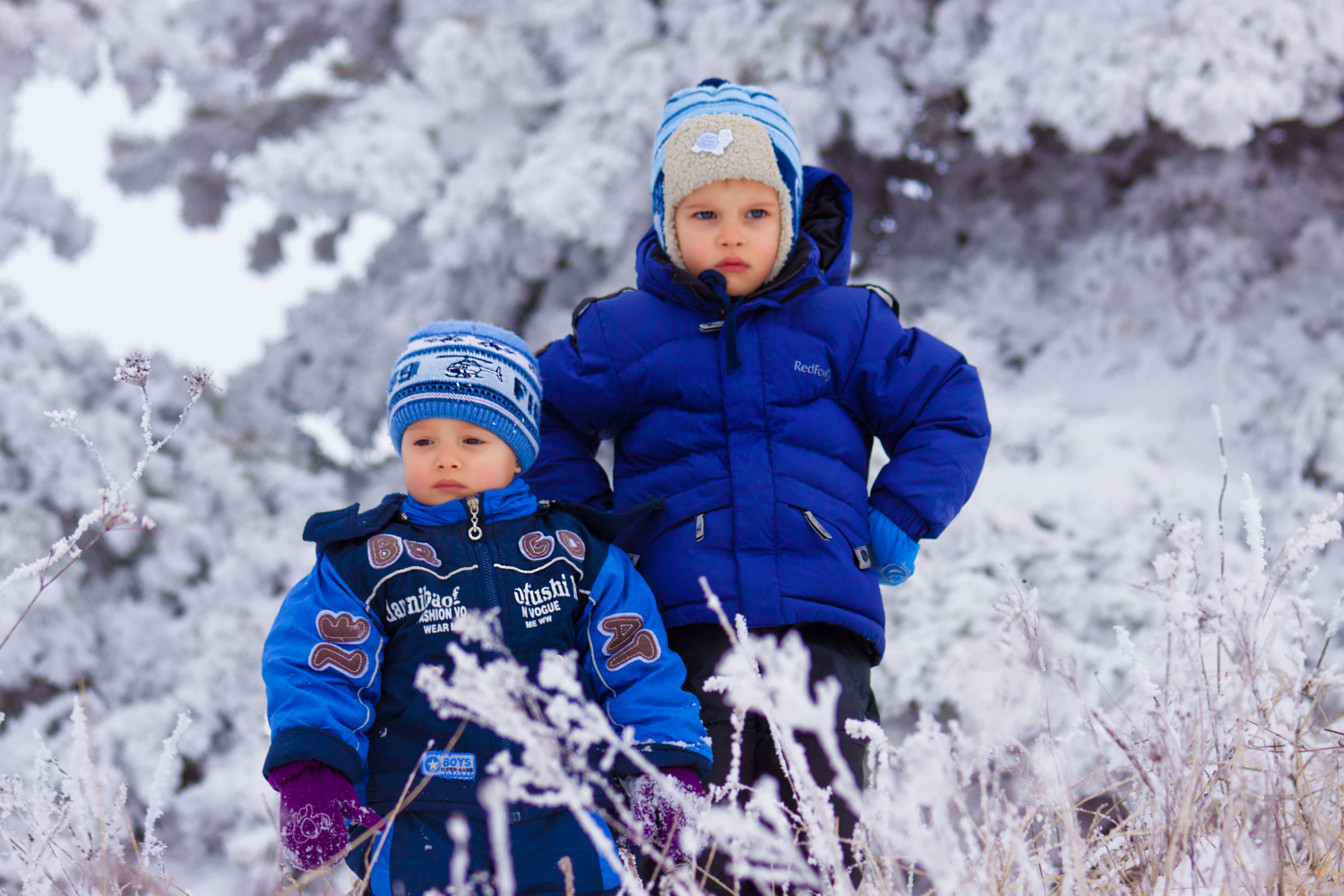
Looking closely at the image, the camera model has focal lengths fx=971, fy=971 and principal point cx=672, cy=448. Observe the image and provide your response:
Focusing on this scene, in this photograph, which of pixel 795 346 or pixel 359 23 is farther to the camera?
pixel 359 23

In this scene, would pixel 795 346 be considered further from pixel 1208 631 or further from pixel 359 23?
pixel 359 23

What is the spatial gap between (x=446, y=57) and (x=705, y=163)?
2.86 meters

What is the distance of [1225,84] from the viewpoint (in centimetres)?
369

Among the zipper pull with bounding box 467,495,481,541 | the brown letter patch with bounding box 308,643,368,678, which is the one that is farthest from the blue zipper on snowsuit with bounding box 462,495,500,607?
the brown letter patch with bounding box 308,643,368,678

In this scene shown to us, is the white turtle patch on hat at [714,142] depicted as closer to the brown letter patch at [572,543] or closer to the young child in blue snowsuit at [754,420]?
the young child in blue snowsuit at [754,420]

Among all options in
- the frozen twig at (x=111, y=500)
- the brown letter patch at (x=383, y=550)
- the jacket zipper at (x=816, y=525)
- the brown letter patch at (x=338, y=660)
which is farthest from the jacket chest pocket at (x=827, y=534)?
the frozen twig at (x=111, y=500)

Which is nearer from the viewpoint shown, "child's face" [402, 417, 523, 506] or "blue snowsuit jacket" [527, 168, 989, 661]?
"child's face" [402, 417, 523, 506]

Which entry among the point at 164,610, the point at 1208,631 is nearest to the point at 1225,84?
the point at 1208,631

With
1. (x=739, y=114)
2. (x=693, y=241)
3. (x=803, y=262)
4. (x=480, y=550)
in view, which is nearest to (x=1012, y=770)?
(x=480, y=550)

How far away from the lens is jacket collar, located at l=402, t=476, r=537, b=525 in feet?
6.07

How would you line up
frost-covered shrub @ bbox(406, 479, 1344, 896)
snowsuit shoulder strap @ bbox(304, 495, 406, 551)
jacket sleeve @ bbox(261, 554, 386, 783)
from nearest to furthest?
1. frost-covered shrub @ bbox(406, 479, 1344, 896)
2. jacket sleeve @ bbox(261, 554, 386, 783)
3. snowsuit shoulder strap @ bbox(304, 495, 406, 551)

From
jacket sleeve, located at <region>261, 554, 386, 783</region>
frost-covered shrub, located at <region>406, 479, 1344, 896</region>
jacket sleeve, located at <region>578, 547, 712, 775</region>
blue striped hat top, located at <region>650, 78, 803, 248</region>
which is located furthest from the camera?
blue striped hat top, located at <region>650, 78, 803, 248</region>

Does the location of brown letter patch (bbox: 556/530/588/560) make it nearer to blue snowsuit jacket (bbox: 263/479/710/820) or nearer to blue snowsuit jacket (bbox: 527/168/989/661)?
blue snowsuit jacket (bbox: 263/479/710/820)

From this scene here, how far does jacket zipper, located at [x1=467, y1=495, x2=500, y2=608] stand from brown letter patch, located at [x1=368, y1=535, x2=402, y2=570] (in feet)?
0.43
